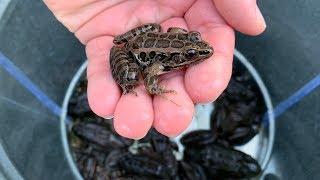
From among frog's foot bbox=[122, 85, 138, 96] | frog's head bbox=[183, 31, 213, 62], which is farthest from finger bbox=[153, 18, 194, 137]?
frog's head bbox=[183, 31, 213, 62]

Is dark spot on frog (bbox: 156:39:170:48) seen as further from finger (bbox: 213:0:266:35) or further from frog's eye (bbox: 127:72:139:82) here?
finger (bbox: 213:0:266:35)

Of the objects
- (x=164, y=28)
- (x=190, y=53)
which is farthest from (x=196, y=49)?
(x=164, y=28)

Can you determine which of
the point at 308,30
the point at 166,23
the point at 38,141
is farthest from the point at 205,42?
the point at 38,141

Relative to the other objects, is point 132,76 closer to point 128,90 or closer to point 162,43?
point 128,90

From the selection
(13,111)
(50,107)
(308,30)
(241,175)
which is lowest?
(241,175)

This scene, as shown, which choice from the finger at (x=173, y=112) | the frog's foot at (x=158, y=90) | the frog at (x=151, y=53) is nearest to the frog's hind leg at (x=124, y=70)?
the frog at (x=151, y=53)

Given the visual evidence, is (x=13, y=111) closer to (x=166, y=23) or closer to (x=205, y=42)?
(x=166, y=23)

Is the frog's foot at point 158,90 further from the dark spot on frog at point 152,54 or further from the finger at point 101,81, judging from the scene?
the dark spot on frog at point 152,54
